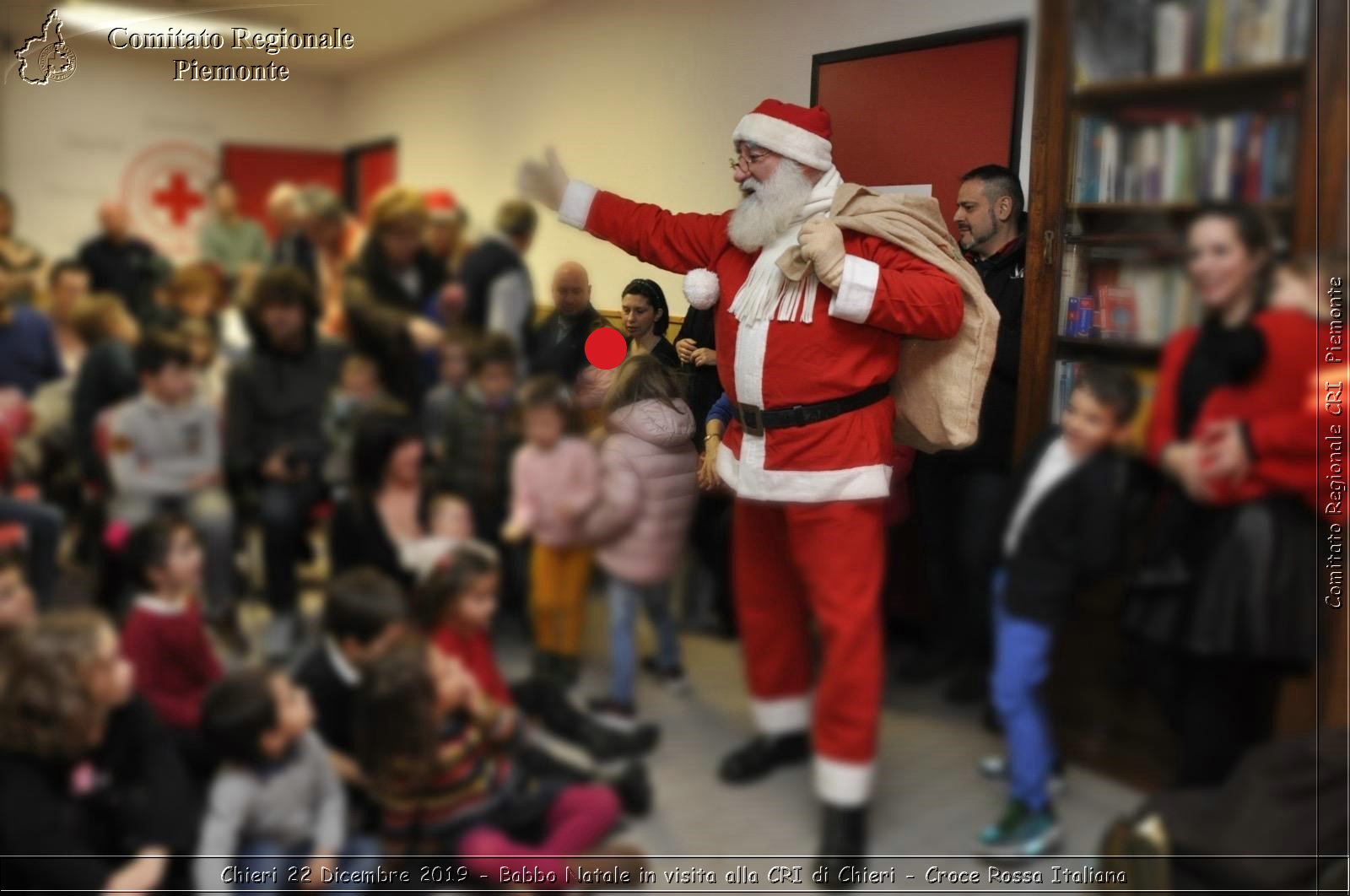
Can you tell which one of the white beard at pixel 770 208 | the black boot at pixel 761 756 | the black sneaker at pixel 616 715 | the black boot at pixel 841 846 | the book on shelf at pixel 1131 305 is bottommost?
the black boot at pixel 841 846

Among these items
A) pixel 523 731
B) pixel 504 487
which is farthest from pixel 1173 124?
pixel 523 731

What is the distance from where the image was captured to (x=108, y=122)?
0.84m

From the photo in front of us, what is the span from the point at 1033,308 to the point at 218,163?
697 mm

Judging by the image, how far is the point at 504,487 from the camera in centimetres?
79

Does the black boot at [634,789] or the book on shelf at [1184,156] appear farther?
the black boot at [634,789]

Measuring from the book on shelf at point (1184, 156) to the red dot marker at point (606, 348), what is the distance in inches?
15.0

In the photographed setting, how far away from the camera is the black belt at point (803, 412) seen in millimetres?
762

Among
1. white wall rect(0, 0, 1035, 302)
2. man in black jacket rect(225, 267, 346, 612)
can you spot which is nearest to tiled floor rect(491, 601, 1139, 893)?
man in black jacket rect(225, 267, 346, 612)

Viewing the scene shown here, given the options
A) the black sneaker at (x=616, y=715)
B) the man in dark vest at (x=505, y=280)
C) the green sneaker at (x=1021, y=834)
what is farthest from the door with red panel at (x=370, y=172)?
the green sneaker at (x=1021, y=834)

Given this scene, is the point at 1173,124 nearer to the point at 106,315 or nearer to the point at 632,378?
→ the point at 632,378

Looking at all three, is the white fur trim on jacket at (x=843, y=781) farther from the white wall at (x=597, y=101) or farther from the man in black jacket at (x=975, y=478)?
the white wall at (x=597, y=101)

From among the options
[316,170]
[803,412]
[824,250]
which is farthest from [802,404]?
[316,170]

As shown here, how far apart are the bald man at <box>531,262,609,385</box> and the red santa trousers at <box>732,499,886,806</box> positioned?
0.18 meters

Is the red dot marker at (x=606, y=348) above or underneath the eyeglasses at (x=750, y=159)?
underneath
